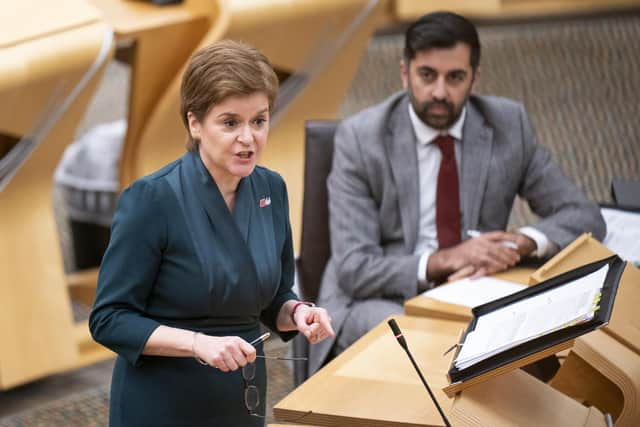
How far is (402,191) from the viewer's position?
2.94 meters

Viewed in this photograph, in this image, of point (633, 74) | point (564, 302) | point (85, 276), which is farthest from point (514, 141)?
point (633, 74)

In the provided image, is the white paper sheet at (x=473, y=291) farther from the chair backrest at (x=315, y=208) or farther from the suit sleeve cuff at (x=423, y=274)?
the chair backrest at (x=315, y=208)

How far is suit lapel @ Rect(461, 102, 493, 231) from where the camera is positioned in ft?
9.69

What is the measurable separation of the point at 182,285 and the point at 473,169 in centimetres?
137

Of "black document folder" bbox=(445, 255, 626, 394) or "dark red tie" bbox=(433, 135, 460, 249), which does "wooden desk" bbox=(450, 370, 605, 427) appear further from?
"dark red tie" bbox=(433, 135, 460, 249)

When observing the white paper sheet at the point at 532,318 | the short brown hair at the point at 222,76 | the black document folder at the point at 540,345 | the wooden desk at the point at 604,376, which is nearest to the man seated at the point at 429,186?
the wooden desk at the point at 604,376

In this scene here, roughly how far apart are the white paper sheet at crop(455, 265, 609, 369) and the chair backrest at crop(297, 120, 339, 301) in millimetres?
1112

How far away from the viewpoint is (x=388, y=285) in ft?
9.26

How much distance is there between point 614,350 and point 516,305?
0.25 meters

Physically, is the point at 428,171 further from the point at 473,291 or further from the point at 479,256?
the point at 473,291

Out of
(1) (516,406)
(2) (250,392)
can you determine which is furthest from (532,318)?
(2) (250,392)

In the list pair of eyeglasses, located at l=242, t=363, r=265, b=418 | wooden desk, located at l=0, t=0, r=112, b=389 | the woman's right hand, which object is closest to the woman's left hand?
pair of eyeglasses, located at l=242, t=363, r=265, b=418

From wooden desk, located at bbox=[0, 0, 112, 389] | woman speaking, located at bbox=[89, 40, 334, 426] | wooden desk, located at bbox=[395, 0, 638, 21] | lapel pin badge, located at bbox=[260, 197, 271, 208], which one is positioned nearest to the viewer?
woman speaking, located at bbox=[89, 40, 334, 426]

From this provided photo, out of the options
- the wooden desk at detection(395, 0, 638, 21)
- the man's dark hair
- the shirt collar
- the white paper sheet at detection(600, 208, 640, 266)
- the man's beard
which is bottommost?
the white paper sheet at detection(600, 208, 640, 266)
